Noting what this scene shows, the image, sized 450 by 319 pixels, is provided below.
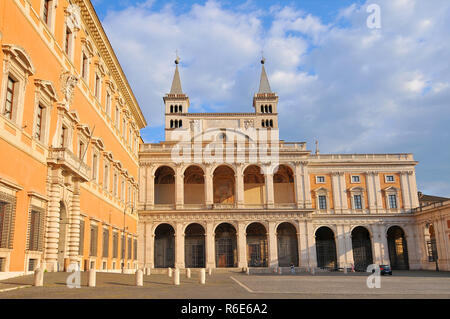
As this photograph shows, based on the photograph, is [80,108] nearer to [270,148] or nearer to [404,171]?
[270,148]

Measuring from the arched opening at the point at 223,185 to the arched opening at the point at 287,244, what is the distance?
633cm

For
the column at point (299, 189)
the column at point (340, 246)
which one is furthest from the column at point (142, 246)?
the column at point (340, 246)

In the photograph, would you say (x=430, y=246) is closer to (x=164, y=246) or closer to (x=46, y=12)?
(x=164, y=246)

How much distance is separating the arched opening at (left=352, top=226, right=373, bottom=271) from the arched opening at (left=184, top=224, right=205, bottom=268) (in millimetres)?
16688

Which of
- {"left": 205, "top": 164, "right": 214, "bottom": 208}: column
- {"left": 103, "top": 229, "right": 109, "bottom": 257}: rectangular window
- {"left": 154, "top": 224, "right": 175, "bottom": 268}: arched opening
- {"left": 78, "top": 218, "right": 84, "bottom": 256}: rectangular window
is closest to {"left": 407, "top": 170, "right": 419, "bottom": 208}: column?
{"left": 205, "top": 164, "right": 214, "bottom": 208}: column

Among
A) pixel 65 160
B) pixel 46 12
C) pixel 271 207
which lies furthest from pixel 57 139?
pixel 271 207

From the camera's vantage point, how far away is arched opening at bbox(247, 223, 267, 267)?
45.0 m

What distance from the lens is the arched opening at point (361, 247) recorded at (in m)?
47.3

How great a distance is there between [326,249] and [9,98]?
129ft

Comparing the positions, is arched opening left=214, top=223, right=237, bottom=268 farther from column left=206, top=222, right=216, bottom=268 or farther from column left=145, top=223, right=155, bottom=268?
column left=145, top=223, right=155, bottom=268

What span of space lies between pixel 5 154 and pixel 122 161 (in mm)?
19790
